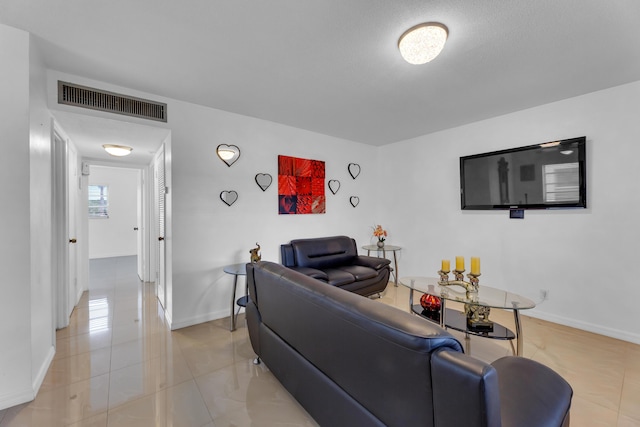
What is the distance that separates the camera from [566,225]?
294 centimetres

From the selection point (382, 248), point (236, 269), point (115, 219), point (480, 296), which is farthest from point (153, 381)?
point (115, 219)

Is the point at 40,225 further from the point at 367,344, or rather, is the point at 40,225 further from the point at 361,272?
the point at 361,272

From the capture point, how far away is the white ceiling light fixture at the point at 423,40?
1.72 m

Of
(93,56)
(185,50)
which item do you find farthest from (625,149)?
(93,56)

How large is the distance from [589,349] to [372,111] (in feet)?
10.6

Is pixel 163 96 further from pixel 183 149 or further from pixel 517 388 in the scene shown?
pixel 517 388

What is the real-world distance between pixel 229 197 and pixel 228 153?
1.75ft

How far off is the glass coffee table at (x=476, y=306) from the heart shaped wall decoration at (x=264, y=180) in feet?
7.02

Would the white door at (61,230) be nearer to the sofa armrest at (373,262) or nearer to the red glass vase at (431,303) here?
the sofa armrest at (373,262)

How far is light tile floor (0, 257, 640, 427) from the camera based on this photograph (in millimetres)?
1636

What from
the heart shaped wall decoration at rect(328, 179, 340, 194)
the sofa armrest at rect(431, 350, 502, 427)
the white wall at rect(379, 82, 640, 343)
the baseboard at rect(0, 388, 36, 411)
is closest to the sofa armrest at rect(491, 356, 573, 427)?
the sofa armrest at rect(431, 350, 502, 427)

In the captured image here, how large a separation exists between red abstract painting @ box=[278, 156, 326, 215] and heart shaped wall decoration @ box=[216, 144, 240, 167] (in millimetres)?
631

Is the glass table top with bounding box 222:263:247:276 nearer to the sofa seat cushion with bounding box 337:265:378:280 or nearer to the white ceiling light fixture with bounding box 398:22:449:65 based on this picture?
the sofa seat cushion with bounding box 337:265:378:280

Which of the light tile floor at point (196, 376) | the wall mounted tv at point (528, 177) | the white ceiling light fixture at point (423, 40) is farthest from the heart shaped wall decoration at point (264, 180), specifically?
the wall mounted tv at point (528, 177)
